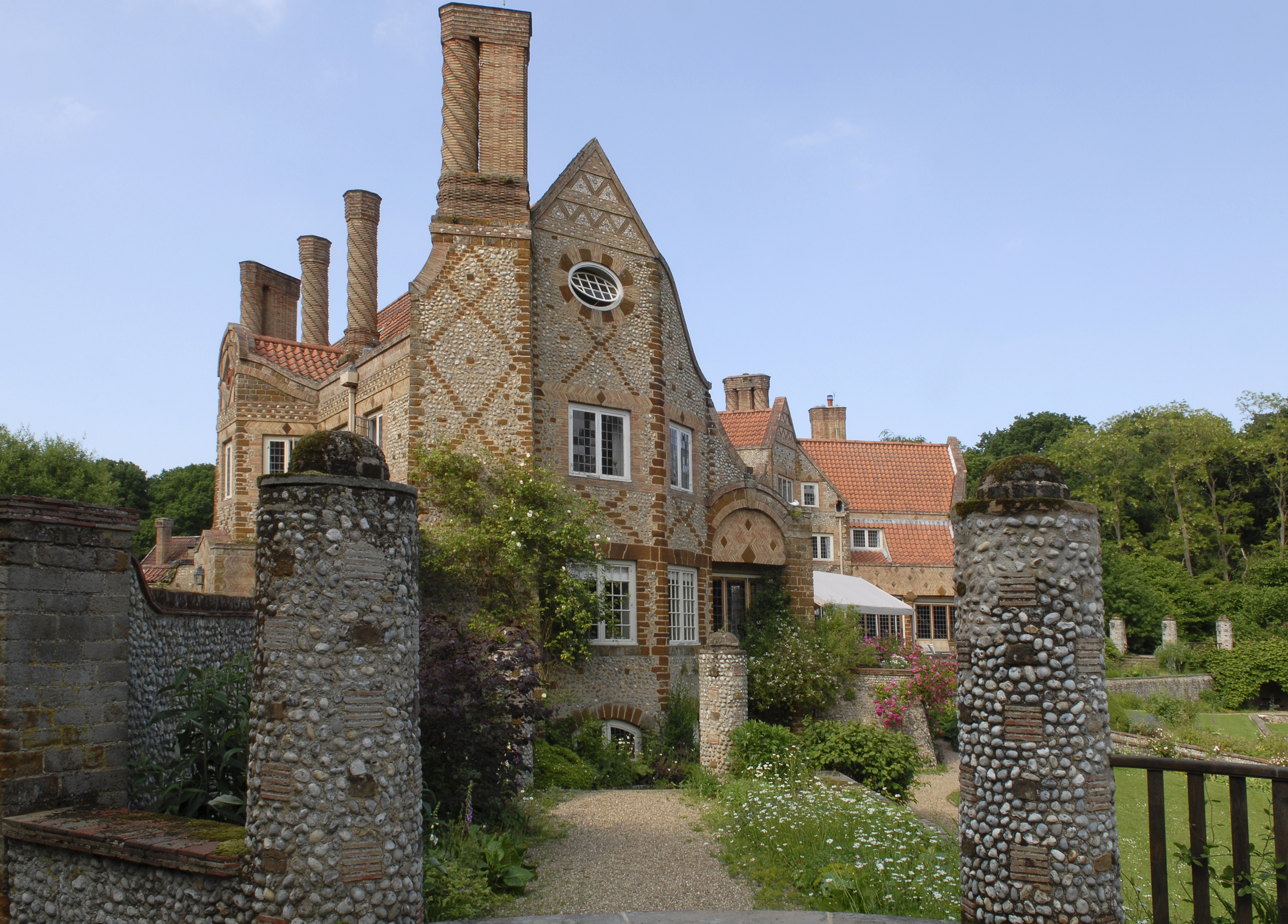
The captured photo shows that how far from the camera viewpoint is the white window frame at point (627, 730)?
17656mm

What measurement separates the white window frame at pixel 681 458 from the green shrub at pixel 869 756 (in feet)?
18.9

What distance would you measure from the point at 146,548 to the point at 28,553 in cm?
5093

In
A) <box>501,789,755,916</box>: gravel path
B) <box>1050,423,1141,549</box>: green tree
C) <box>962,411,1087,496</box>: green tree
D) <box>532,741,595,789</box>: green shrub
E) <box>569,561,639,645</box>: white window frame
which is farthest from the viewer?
<box>962,411,1087,496</box>: green tree

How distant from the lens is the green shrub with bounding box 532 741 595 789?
1492cm

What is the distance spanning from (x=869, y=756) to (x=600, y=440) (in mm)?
7504

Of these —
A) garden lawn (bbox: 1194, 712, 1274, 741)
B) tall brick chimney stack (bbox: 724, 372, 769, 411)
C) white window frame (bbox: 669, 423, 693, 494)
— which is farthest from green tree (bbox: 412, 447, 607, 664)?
tall brick chimney stack (bbox: 724, 372, 769, 411)

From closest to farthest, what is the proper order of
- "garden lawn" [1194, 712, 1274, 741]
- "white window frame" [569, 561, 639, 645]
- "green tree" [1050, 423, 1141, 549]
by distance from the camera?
"white window frame" [569, 561, 639, 645] < "garden lawn" [1194, 712, 1274, 741] < "green tree" [1050, 423, 1141, 549]

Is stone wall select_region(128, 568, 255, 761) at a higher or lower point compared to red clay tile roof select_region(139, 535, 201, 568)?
lower

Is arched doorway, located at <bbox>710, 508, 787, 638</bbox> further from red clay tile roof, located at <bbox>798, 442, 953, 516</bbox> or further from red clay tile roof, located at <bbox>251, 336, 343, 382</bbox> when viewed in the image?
red clay tile roof, located at <bbox>798, 442, 953, 516</bbox>

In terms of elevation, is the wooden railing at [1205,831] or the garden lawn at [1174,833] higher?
the wooden railing at [1205,831]

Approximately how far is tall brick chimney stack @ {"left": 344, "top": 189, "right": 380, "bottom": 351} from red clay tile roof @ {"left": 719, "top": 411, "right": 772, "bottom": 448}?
46.9 feet

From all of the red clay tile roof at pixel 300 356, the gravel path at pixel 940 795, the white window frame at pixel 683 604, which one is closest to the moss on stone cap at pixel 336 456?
the gravel path at pixel 940 795

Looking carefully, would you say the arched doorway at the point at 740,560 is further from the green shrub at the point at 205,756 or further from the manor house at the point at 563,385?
the green shrub at the point at 205,756

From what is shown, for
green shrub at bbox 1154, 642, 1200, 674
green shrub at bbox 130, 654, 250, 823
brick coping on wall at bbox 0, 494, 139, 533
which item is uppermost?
brick coping on wall at bbox 0, 494, 139, 533
